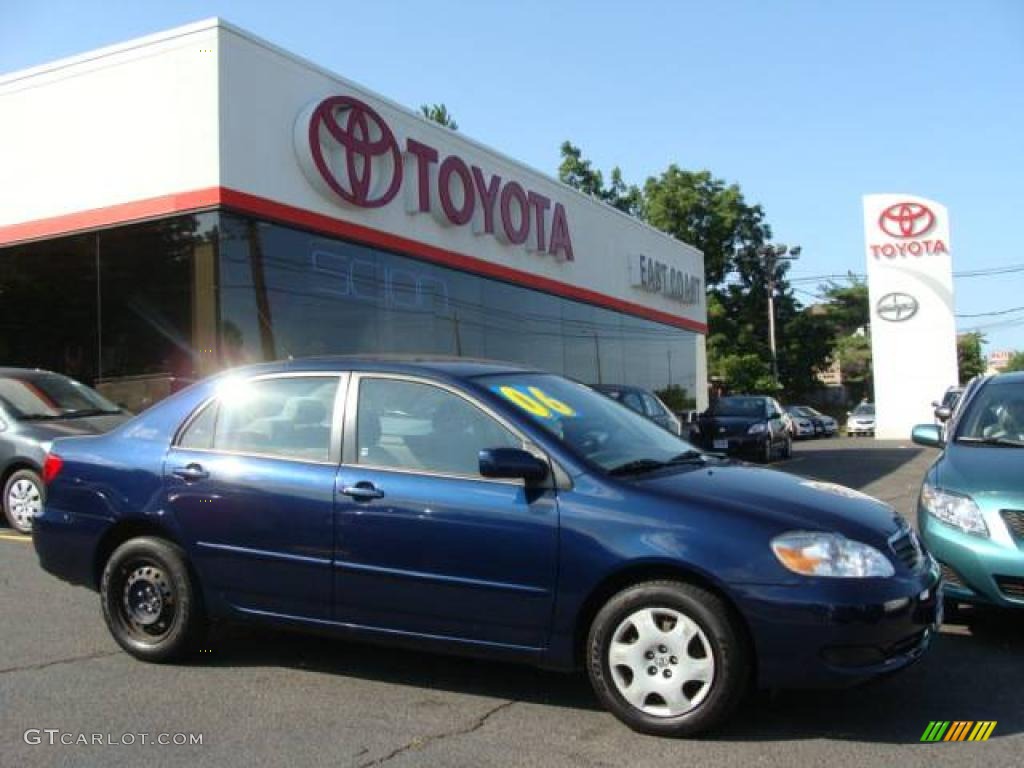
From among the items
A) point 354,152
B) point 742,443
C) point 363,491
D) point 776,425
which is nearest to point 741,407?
point 776,425

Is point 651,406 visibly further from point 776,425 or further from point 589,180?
point 589,180

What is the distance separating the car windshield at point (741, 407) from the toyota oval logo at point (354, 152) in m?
7.96

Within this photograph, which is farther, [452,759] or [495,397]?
[495,397]

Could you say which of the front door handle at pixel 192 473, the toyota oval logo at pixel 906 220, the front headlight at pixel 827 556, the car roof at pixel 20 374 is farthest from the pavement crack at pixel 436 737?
the toyota oval logo at pixel 906 220

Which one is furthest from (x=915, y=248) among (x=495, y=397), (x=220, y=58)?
(x=495, y=397)

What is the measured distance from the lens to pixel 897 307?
32750 mm

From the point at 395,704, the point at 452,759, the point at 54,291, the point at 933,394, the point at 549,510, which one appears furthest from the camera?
the point at 933,394

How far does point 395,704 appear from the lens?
4.27 meters

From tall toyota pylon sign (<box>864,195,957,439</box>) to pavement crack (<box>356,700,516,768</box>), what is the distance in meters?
30.5

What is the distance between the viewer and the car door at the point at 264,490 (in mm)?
4469

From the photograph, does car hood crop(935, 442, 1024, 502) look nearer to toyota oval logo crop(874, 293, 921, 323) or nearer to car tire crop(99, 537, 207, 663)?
car tire crop(99, 537, 207, 663)

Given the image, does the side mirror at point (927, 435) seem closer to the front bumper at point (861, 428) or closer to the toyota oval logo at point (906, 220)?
the toyota oval logo at point (906, 220)

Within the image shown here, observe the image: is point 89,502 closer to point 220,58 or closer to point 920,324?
point 220,58

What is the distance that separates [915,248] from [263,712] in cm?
3274
